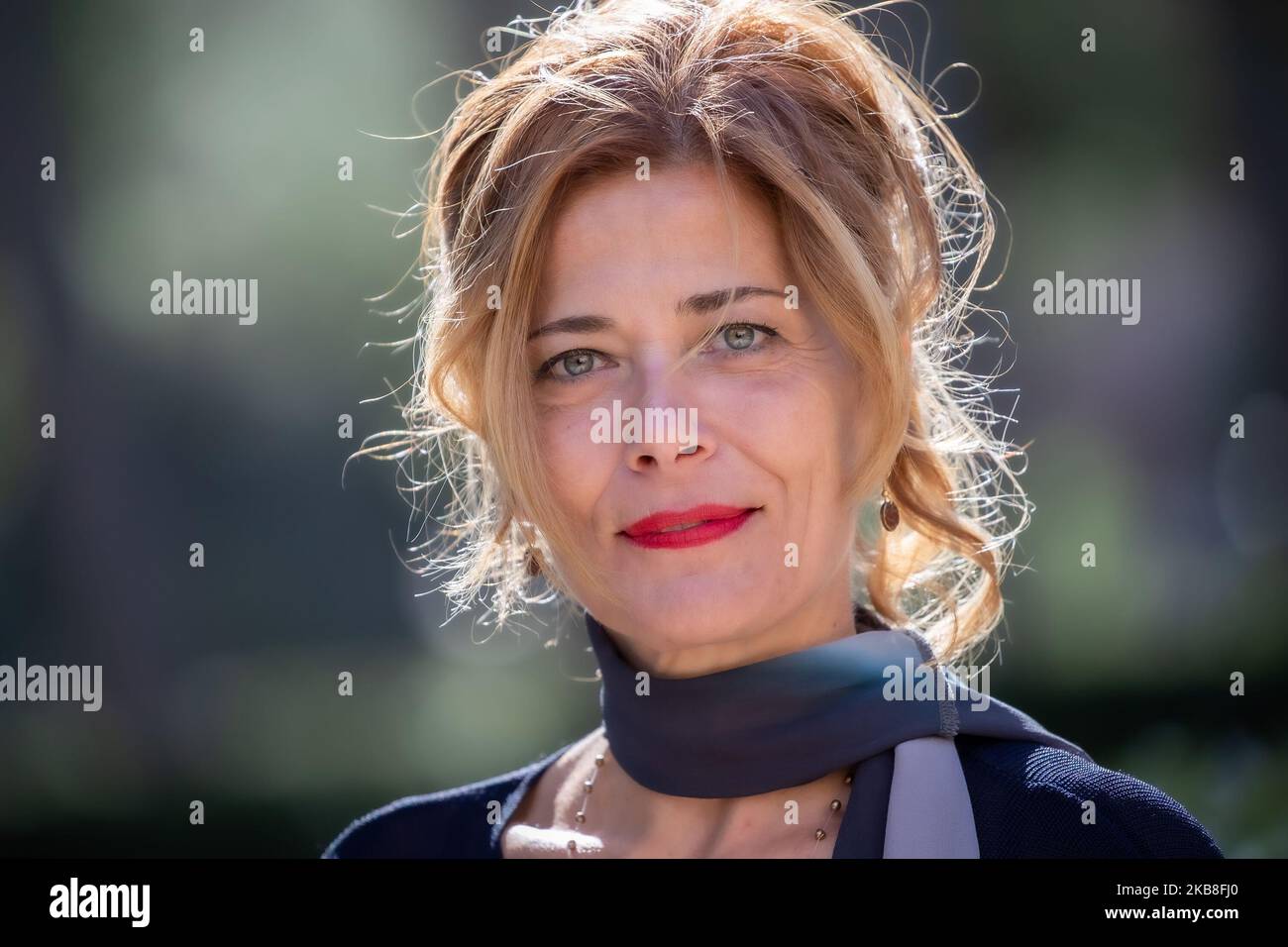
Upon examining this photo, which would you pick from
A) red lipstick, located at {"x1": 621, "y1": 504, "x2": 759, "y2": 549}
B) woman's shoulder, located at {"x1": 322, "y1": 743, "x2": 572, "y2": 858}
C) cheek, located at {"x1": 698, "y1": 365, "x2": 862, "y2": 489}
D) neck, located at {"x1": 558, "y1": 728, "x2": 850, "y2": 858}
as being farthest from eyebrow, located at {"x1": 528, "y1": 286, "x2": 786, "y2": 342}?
woman's shoulder, located at {"x1": 322, "y1": 743, "x2": 572, "y2": 858}

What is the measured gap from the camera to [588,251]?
189 centimetres

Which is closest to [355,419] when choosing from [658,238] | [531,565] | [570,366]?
[531,565]

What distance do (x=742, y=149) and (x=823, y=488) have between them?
0.53 m

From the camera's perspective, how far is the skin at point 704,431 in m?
1.82

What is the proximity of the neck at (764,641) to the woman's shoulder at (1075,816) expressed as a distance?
0.35m

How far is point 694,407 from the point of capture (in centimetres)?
180

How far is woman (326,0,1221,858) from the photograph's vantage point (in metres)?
1.81

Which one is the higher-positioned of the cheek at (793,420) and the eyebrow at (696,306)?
the eyebrow at (696,306)

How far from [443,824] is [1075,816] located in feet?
3.90

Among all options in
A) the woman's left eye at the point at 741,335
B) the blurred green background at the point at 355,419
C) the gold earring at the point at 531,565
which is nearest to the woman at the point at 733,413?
the woman's left eye at the point at 741,335

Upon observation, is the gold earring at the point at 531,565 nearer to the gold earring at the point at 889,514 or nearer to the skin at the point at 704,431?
the skin at the point at 704,431

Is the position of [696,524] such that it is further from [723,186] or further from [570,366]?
[723,186]
